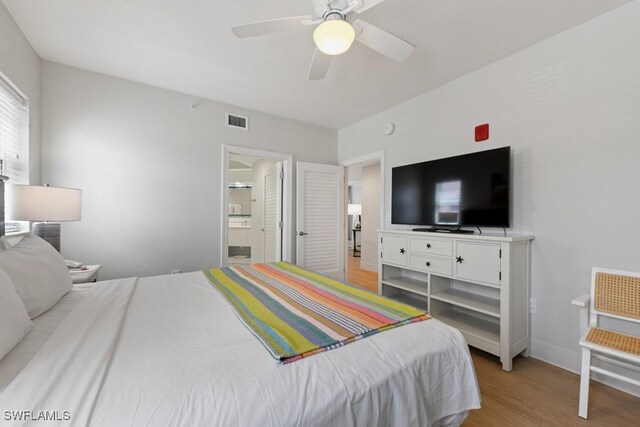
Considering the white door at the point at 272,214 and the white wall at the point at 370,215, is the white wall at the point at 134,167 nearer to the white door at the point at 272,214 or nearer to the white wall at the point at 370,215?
the white door at the point at 272,214

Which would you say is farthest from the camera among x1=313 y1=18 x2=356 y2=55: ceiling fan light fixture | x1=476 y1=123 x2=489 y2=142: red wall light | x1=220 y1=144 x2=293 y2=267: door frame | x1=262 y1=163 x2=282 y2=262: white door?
x1=262 y1=163 x2=282 y2=262: white door

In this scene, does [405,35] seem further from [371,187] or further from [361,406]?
[371,187]

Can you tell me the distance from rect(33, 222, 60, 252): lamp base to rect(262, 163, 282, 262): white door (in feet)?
7.76

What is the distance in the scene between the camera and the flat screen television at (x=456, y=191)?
223 cm

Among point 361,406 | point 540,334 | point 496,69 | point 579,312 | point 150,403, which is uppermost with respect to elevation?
point 496,69

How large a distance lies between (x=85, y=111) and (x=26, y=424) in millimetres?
3033

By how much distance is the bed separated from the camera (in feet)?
2.25

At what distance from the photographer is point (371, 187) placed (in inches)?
228

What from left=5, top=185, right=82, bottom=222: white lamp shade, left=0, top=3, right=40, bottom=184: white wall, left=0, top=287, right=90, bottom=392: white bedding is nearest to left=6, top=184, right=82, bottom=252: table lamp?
left=5, top=185, right=82, bottom=222: white lamp shade

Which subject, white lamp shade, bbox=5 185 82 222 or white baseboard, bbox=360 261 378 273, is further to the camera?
white baseboard, bbox=360 261 378 273

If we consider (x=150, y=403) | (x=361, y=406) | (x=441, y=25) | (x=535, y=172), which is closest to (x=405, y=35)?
(x=441, y=25)

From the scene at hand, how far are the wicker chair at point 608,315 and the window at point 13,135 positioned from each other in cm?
403

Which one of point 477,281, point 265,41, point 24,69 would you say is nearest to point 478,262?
point 477,281

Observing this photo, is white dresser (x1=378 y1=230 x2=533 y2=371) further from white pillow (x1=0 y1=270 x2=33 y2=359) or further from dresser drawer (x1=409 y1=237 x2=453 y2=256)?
white pillow (x1=0 y1=270 x2=33 y2=359)
